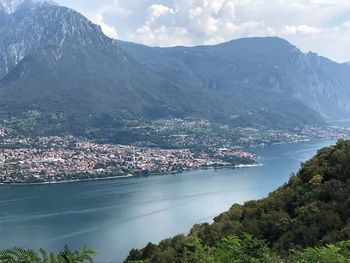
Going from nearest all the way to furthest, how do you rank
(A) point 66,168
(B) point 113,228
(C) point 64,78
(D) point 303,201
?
(D) point 303,201 → (B) point 113,228 → (A) point 66,168 → (C) point 64,78

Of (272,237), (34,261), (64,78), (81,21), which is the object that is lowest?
(272,237)

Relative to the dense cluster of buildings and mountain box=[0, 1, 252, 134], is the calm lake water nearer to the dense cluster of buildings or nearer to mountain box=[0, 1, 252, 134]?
the dense cluster of buildings

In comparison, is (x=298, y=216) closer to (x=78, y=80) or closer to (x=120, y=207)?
(x=120, y=207)

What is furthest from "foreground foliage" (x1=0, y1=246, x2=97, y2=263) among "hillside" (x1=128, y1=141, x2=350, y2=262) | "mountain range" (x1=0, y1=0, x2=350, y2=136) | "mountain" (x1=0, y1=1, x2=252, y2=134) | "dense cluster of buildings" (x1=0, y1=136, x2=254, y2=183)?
"mountain" (x1=0, y1=1, x2=252, y2=134)

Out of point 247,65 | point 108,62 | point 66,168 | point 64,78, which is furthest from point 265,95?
point 66,168

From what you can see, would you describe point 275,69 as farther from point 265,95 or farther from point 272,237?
point 272,237

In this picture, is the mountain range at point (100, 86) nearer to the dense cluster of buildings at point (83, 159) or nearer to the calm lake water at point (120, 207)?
the dense cluster of buildings at point (83, 159)
